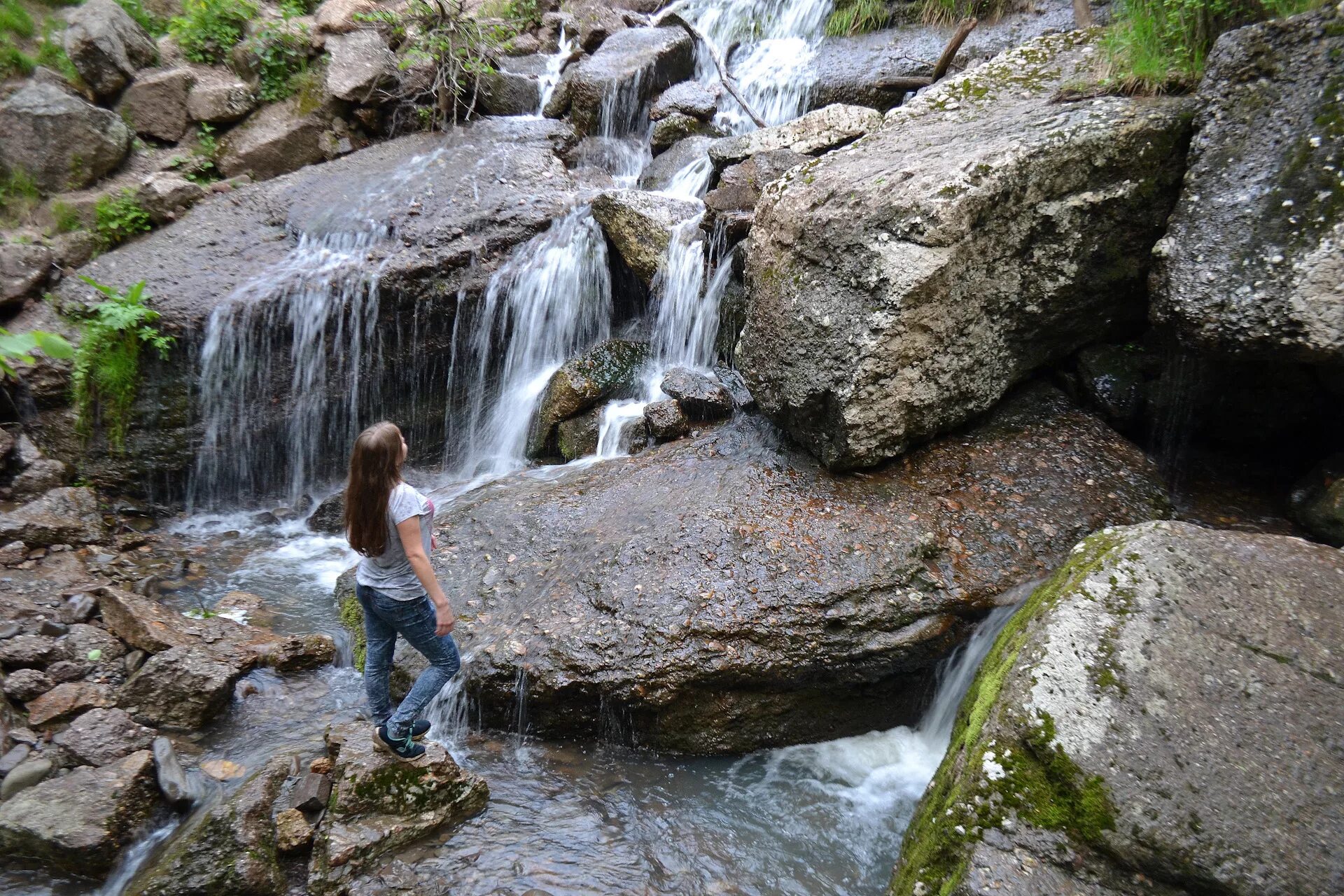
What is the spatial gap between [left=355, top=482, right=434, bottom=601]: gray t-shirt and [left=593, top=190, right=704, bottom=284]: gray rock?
4.58 meters

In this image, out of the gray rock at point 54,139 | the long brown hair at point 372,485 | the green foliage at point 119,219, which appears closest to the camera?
the long brown hair at point 372,485

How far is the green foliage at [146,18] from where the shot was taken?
11.1 m

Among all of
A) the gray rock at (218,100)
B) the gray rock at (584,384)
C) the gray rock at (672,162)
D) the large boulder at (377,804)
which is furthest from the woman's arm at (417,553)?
the gray rock at (218,100)

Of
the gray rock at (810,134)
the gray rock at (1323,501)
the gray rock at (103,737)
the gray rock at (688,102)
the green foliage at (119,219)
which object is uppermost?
the gray rock at (688,102)

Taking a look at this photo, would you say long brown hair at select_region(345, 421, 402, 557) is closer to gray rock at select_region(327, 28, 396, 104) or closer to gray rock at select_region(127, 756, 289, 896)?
gray rock at select_region(127, 756, 289, 896)

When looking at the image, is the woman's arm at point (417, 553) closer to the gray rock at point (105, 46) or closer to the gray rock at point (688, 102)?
the gray rock at point (688, 102)

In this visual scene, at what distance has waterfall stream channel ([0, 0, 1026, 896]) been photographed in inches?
148

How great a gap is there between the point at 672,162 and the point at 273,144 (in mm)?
5156

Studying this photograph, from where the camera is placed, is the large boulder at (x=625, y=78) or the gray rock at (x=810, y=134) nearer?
the gray rock at (x=810, y=134)

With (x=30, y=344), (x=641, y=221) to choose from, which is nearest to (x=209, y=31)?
(x=641, y=221)

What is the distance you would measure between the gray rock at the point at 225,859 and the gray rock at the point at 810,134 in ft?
22.7

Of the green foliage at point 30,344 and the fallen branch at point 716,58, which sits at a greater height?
the fallen branch at point 716,58

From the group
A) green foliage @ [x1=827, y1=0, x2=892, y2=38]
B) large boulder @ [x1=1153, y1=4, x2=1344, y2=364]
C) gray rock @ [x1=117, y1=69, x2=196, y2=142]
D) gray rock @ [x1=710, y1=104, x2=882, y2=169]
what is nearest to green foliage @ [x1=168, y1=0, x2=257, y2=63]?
gray rock @ [x1=117, y1=69, x2=196, y2=142]

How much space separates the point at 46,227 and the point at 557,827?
9.35 m
